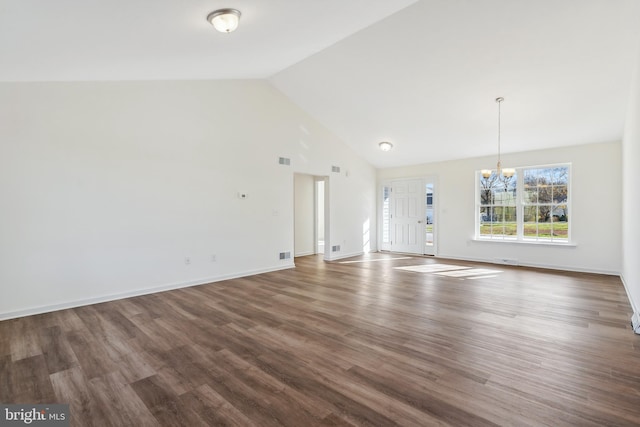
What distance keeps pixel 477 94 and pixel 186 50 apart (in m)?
4.16

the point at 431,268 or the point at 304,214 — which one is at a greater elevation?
the point at 304,214

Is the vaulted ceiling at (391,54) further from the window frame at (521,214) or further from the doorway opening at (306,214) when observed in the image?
the doorway opening at (306,214)

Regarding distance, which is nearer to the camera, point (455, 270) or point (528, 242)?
point (455, 270)

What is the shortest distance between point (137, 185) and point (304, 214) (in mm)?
4545

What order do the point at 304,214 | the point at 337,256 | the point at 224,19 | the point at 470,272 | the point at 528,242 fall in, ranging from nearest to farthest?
the point at 224,19, the point at 470,272, the point at 528,242, the point at 337,256, the point at 304,214

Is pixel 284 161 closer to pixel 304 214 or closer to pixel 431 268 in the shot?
pixel 304 214

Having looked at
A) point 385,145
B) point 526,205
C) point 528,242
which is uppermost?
point 385,145

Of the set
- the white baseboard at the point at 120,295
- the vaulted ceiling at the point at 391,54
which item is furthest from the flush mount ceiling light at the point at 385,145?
the white baseboard at the point at 120,295

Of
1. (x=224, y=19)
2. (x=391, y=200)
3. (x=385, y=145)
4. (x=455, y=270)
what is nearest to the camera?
(x=224, y=19)

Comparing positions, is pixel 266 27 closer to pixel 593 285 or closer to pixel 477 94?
pixel 477 94

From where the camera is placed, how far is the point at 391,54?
4.45 meters

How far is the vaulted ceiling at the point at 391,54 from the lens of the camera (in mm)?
2516

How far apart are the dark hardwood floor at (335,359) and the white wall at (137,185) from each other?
529mm

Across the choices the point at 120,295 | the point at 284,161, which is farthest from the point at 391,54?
the point at 120,295
